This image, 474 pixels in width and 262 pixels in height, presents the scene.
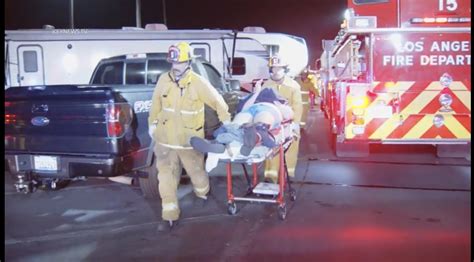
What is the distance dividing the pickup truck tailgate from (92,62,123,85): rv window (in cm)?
213

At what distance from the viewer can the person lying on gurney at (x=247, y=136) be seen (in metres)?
5.17

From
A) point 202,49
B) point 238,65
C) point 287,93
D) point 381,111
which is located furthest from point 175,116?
point 238,65

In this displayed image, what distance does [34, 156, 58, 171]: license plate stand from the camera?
5.72 m

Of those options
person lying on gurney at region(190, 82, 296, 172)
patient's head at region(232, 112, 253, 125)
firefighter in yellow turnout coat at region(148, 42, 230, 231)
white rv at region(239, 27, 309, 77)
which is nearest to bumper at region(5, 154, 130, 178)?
firefighter in yellow turnout coat at region(148, 42, 230, 231)

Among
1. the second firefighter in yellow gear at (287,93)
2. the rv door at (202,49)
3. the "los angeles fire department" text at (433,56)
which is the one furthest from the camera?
the rv door at (202,49)

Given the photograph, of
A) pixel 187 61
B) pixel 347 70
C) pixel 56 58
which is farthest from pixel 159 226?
pixel 56 58

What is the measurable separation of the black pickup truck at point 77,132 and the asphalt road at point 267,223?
57 centimetres

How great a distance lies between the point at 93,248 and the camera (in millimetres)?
4992

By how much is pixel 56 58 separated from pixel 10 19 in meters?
24.4

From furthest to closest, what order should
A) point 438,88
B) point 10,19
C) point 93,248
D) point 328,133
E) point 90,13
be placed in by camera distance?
point 90,13 → point 10,19 → point 328,133 → point 438,88 → point 93,248

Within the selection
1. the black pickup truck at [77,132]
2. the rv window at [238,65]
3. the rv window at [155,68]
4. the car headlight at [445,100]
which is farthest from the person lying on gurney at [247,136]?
the rv window at [238,65]

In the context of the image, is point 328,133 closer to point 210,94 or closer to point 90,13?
point 210,94

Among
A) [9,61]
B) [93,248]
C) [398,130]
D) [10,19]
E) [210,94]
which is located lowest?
[93,248]

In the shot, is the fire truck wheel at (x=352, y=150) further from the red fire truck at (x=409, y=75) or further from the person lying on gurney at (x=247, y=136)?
the person lying on gurney at (x=247, y=136)
